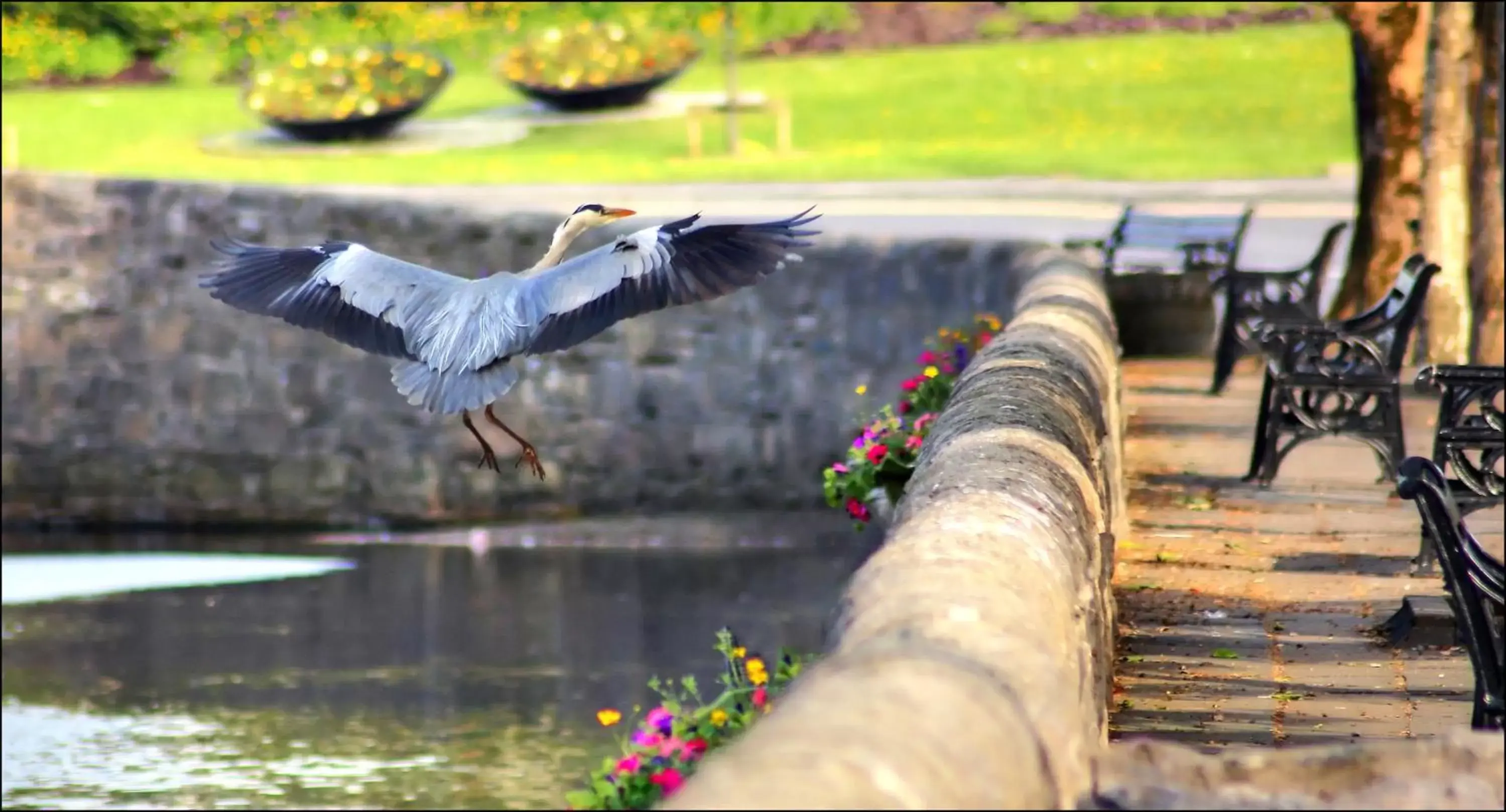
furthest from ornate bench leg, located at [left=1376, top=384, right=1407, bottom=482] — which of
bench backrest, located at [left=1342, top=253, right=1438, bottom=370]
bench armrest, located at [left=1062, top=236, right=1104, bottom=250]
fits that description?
bench armrest, located at [left=1062, top=236, right=1104, bottom=250]

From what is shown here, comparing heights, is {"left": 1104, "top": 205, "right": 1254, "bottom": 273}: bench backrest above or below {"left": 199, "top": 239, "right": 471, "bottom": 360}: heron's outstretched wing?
below

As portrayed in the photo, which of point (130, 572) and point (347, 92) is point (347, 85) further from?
point (130, 572)

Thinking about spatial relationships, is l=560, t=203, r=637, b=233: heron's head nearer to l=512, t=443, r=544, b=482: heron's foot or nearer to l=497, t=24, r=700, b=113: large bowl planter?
l=512, t=443, r=544, b=482: heron's foot

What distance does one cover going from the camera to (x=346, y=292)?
6109mm

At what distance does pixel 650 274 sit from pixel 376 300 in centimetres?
72

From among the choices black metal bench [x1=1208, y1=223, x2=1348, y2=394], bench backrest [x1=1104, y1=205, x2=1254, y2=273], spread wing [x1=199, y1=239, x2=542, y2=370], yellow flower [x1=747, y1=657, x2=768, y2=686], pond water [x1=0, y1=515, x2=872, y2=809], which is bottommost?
pond water [x1=0, y1=515, x2=872, y2=809]

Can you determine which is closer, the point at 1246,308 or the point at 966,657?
the point at 966,657

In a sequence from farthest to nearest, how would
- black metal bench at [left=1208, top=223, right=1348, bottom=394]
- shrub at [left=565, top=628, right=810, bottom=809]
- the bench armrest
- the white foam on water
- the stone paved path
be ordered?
1. the white foam on water
2. the bench armrest
3. black metal bench at [left=1208, top=223, right=1348, bottom=394]
4. the stone paved path
5. shrub at [left=565, top=628, right=810, bottom=809]

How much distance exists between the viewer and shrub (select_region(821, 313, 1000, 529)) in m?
9.71

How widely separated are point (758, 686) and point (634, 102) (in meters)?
27.9

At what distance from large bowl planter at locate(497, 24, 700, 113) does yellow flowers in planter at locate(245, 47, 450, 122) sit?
4.21ft

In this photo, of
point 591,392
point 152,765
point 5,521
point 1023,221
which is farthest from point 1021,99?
point 152,765

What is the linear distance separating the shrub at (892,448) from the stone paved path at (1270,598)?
0.92 meters

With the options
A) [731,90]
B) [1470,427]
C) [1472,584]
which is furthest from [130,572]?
[1472,584]
